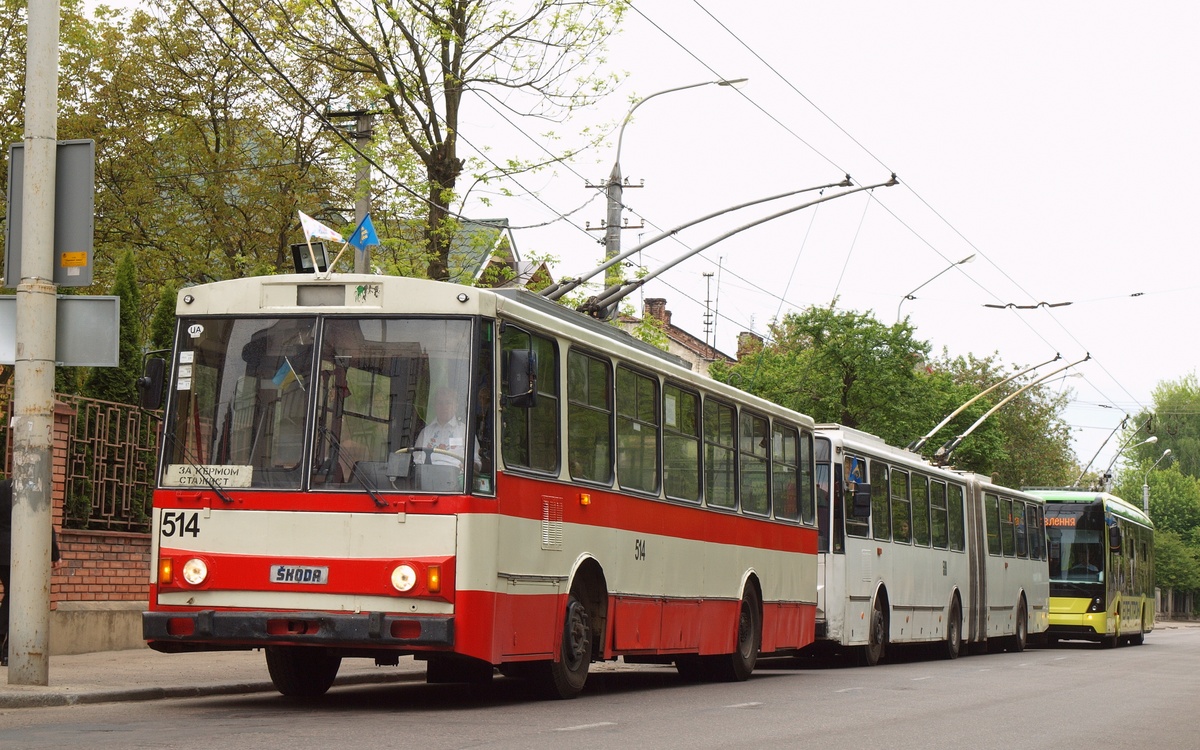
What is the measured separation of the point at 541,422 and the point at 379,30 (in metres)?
13.5

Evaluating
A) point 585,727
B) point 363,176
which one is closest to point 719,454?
point 585,727

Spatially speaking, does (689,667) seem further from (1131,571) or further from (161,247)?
(1131,571)

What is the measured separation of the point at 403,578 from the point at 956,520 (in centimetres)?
1819

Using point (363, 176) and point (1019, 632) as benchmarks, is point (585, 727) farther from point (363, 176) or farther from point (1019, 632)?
point (1019, 632)

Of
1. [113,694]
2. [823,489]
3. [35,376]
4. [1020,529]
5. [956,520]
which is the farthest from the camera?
[1020,529]

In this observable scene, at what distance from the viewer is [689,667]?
17.7 meters

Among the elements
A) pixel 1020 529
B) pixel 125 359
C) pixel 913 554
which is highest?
pixel 125 359

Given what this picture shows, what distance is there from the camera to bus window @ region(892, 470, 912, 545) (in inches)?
958

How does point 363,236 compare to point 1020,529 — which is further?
point 1020,529

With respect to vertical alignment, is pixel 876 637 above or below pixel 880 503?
below

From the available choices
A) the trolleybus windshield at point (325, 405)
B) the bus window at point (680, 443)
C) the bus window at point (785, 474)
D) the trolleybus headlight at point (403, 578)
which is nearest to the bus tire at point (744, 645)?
the bus window at point (785, 474)

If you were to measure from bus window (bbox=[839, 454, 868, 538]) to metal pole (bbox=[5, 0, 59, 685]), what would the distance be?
11.9 meters

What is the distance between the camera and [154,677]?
46.5 ft

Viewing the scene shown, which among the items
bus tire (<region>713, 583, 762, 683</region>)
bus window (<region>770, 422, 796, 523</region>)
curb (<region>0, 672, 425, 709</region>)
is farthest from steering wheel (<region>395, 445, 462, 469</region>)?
bus window (<region>770, 422, 796, 523</region>)
